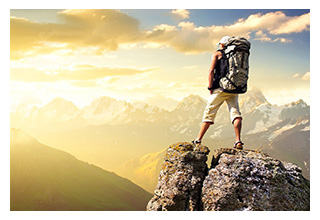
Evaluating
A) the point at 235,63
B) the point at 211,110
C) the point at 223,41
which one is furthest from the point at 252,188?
the point at 223,41

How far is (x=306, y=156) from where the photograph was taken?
178250 millimetres

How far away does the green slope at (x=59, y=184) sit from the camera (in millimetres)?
125106

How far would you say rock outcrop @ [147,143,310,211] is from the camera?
295 inches

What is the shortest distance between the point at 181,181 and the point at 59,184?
146352 millimetres

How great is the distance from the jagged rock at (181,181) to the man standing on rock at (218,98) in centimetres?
87

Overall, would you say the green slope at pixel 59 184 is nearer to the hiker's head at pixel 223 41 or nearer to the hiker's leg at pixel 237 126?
the hiker's leg at pixel 237 126

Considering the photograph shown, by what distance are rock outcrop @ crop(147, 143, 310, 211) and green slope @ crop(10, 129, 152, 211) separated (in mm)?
122262

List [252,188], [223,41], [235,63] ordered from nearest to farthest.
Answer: [252,188], [235,63], [223,41]

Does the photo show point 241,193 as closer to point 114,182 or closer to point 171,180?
point 171,180

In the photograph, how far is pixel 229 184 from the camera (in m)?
7.54

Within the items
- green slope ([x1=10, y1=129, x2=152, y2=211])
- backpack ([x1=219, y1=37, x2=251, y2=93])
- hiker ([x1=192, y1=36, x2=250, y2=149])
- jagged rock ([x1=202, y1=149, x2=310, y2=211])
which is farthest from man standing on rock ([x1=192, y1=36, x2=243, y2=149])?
green slope ([x1=10, y1=129, x2=152, y2=211])

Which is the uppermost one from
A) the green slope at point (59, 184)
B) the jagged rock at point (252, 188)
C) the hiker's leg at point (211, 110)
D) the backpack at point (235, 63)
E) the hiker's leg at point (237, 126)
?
the backpack at point (235, 63)

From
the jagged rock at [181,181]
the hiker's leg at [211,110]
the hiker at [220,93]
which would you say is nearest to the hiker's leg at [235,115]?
the hiker at [220,93]

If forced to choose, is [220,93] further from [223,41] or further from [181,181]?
[181,181]
